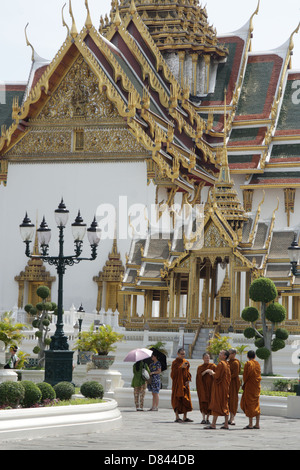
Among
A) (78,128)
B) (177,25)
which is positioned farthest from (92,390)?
(177,25)

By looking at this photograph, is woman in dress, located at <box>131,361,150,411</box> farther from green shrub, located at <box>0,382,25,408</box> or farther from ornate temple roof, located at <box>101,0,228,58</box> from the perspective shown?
ornate temple roof, located at <box>101,0,228,58</box>

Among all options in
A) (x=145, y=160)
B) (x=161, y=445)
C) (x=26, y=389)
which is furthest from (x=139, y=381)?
(x=145, y=160)

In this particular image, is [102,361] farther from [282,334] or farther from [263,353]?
[282,334]

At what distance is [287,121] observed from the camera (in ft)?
122

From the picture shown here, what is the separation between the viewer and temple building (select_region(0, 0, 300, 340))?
915 inches

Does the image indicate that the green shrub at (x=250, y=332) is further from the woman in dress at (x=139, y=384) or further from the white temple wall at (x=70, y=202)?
the white temple wall at (x=70, y=202)

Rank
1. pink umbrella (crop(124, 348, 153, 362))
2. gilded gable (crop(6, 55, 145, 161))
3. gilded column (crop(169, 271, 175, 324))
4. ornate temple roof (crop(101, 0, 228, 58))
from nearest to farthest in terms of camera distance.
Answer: pink umbrella (crop(124, 348, 153, 362)) < gilded column (crop(169, 271, 175, 324)) < gilded gable (crop(6, 55, 145, 161)) < ornate temple roof (crop(101, 0, 228, 58))

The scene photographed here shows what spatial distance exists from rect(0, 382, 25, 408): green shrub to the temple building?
998 centimetres

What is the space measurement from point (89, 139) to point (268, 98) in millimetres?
8604

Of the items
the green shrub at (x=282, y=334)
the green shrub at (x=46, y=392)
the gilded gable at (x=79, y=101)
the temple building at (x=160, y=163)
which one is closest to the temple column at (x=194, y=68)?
the temple building at (x=160, y=163)

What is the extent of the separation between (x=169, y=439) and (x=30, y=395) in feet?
5.56

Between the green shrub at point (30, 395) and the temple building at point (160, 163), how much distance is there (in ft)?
31.4

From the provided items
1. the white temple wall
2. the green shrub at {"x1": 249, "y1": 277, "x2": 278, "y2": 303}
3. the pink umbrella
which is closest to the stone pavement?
the pink umbrella
